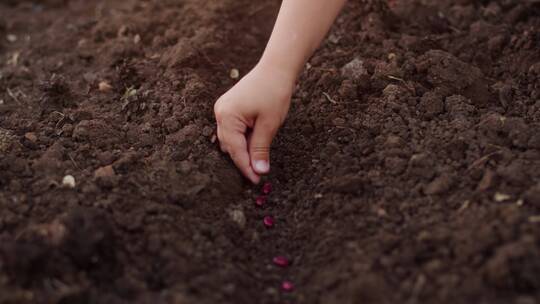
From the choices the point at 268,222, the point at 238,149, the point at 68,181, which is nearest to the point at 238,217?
the point at 268,222

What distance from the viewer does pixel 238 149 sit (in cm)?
179

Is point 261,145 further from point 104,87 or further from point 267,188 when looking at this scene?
point 104,87

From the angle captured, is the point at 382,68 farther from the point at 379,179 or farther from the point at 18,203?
the point at 18,203

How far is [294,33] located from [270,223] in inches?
21.8

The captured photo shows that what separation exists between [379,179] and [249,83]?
1.50 feet

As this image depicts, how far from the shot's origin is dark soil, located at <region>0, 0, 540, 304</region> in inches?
56.4

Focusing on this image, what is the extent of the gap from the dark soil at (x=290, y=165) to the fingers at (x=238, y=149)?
4cm

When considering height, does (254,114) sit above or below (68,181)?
above

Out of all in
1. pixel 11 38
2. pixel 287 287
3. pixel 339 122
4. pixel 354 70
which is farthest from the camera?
pixel 11 38

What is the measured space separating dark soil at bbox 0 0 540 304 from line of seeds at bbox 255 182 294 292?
0.06ft

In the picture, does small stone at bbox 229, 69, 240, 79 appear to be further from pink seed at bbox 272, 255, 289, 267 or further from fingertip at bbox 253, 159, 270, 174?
pink seed at bbox 272, 255, 289, 267

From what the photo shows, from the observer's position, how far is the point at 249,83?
1.76 metres

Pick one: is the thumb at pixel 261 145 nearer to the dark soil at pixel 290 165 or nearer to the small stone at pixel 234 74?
the dark soil at pixel 290 165

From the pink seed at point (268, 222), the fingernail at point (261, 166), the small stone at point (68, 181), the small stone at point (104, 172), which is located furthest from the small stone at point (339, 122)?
the small stone at point (68, 181)
